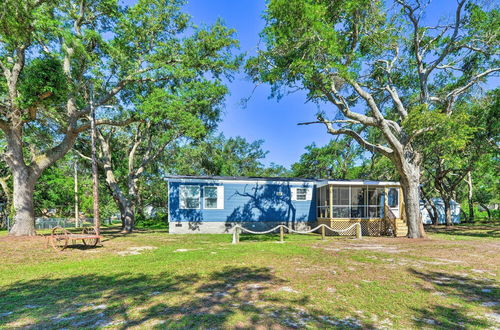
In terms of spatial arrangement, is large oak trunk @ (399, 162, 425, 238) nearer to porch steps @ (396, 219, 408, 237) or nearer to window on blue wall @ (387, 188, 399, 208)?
porch steps @ (396, 219, 408, 237)

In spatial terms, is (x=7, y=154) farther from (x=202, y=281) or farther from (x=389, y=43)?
(x=389, y=43)

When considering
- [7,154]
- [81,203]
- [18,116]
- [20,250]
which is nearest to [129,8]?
[18,116]

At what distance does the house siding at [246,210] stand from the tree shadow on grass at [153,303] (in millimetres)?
10546

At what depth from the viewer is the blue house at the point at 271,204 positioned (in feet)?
52.2

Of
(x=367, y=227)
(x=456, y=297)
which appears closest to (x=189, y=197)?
(x=367, y=227)

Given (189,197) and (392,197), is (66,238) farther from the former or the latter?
(392,197)

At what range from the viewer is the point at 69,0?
41.0 ft

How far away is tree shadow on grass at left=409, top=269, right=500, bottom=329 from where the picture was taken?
362cm

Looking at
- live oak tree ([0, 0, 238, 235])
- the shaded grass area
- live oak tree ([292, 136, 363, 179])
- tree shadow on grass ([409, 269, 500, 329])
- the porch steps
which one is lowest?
the shaded grass area

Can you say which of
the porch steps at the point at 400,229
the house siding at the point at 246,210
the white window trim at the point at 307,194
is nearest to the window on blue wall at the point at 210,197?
the house siding at the point at 246,210

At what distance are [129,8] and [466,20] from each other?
16393mm

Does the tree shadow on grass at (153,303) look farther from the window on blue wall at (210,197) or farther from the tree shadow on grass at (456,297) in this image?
the window on blue wall at (210,197)

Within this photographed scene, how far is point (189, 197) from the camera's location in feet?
54.2

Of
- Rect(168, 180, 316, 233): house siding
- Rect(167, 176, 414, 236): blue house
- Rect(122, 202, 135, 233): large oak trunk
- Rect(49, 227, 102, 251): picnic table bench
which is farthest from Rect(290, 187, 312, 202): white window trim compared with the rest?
Rect(49, 227, 102, 251): picnic table bench
